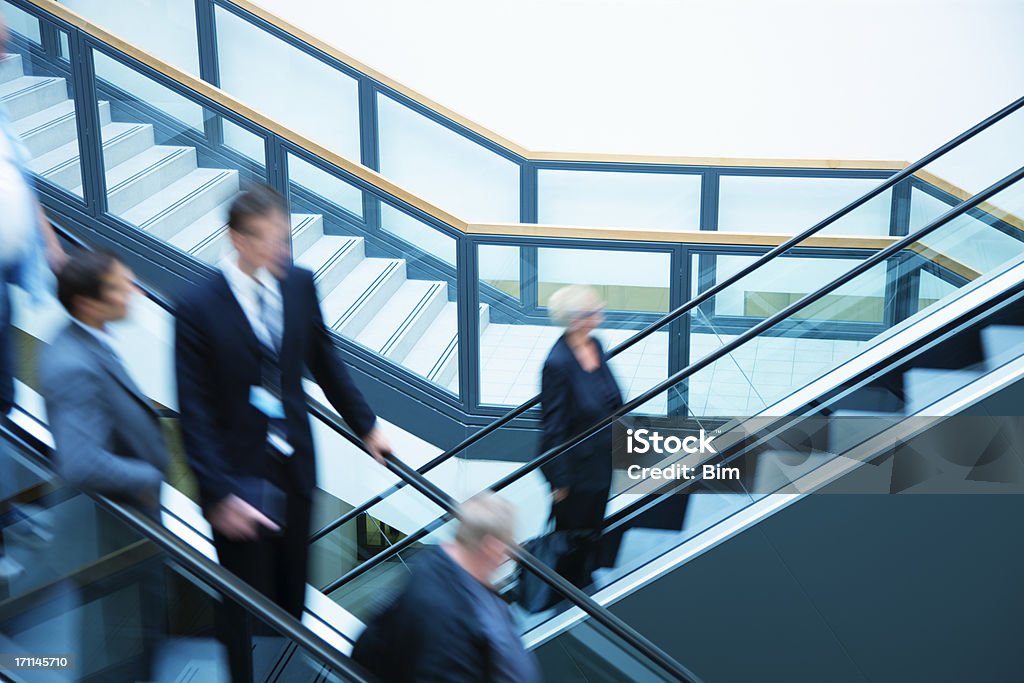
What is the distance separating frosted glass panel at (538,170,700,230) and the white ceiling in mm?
542

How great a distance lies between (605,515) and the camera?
15.2 ft

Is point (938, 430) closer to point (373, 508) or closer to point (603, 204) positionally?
point (373, 508)

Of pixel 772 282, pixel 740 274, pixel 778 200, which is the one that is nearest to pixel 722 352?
pixel 740 274

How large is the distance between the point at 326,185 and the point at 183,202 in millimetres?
821

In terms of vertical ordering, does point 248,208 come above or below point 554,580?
above

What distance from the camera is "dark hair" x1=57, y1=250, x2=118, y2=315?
268 centimetres

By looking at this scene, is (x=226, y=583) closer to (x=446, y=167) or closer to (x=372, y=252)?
(x=372, y=252)

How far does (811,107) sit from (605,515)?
480 centimetres

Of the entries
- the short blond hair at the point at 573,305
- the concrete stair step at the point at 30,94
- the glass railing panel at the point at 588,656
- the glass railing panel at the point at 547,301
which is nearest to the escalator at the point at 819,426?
the short blond hair at the point at 573,305

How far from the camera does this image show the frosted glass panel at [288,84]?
8.17 m

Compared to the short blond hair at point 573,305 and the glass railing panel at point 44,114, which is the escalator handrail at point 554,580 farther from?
the glass railing panel at point 44,114

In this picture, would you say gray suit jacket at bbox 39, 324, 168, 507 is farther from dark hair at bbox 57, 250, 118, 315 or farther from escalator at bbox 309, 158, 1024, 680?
escalator at bbox 309, 158, 1024, 680

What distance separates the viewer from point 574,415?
4.57 meters

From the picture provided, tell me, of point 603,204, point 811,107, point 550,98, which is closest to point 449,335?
point 603,204
